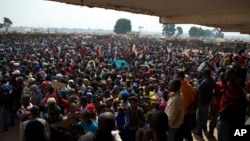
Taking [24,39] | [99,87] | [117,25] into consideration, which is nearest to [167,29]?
[117,25]

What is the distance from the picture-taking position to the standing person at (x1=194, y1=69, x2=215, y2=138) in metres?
6.19

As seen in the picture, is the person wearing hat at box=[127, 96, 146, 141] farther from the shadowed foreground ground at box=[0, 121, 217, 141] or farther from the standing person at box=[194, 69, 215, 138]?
the shadowed foreground ground at box=[0, 121, 217, 141]

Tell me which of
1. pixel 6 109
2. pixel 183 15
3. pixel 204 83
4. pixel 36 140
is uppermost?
pixel 183 15

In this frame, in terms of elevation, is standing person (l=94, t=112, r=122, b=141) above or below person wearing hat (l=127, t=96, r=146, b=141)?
above

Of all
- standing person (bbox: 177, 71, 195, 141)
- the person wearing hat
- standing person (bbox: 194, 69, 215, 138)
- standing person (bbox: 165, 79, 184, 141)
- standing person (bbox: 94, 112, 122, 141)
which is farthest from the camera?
standing person (bbox: 194, 69, 215, 138)

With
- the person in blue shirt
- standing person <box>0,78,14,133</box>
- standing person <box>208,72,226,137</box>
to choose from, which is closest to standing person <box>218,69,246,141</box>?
standing person <box>208,72,226,137</box>

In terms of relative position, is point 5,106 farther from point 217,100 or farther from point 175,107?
point 217,100

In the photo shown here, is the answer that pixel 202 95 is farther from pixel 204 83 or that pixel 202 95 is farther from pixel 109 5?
pixel 109 5

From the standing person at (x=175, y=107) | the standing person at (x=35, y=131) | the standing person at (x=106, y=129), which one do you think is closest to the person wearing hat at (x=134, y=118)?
the standing person at (x=175, y=107)

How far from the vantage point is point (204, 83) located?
6148mm

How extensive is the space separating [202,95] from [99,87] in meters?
3.17

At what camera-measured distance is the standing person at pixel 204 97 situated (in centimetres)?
619

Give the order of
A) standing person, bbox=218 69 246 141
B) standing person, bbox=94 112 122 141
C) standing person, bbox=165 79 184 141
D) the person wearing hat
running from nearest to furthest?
standing person, bbox=94 112 122 141 → standing person, bbox=218 69 246 141 → standing person, bbox=165 79 184 141 → the person wearing hat

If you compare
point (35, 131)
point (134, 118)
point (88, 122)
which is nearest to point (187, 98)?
point (134, 118)
